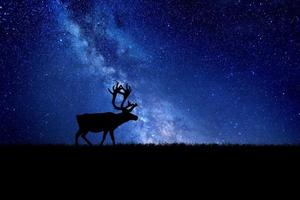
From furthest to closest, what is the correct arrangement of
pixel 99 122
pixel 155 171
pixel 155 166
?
pixel 99 122
pixel 155 166
pixel 155 171

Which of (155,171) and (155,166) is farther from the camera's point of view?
(155,166)

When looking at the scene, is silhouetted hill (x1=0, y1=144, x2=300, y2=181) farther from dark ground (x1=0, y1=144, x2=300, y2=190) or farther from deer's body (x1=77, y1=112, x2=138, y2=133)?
deer's body (x1=77, y1=112, x2=138, y2=133)

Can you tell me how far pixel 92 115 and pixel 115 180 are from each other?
903 centimetres

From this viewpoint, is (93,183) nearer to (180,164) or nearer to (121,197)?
(121,197)

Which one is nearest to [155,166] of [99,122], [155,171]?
[155,171]

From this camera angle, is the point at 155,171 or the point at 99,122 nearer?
the point at 155,171

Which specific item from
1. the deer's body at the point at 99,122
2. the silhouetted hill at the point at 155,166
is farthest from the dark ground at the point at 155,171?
the deer's body at the point at 99,122

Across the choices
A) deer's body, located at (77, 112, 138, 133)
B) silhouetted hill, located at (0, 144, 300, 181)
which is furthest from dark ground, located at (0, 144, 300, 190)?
deer's body, located at (77, 112, 138, 133)

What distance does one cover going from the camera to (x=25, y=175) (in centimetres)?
584

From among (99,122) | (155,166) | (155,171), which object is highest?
(99,122)

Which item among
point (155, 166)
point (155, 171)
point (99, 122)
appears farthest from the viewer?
point (99, 122)

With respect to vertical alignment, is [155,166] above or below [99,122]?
below

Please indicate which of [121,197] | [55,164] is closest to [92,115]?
[55,164]

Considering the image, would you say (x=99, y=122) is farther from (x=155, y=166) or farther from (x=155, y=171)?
(x=155, y=171)
